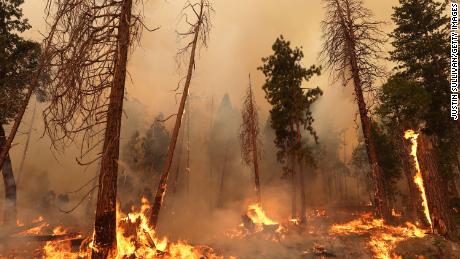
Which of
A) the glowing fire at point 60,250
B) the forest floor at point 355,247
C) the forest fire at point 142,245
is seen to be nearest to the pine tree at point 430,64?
the forest floor at point 355,247

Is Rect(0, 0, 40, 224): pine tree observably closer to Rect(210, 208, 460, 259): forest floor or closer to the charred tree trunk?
Rect(210, 208, 460, 259): forest floor

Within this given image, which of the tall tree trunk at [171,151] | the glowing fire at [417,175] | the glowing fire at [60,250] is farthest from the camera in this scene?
the tall tree trunk at [171,151]

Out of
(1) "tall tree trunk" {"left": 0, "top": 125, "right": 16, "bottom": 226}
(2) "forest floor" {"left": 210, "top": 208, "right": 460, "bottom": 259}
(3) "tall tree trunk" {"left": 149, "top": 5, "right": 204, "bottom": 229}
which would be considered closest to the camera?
(2) "forest floor" {"left": 210, "top": 208, "right": 460, "bottom": 259}

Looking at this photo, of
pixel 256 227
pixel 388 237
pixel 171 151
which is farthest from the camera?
pixel 256 227

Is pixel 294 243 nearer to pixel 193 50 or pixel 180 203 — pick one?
pixel 193 50

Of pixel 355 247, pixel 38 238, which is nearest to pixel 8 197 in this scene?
pixel 38 238

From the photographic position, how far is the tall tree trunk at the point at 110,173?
5.67 metres

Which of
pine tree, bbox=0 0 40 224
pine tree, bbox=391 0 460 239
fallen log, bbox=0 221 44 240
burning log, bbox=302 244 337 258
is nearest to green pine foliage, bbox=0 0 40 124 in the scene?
pine tree, bbox=0 0 40 224

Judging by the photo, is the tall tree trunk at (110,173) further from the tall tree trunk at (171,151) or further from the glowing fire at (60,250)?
the tall tree trunk at (171,151)

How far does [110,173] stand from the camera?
575cm

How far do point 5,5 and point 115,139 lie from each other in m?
15.6

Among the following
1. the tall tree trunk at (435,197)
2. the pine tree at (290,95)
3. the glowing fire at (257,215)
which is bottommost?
the glowing fire at (257,215)

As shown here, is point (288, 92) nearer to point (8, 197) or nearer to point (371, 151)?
point (371, 151)

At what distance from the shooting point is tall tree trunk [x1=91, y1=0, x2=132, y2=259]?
5.67 m
